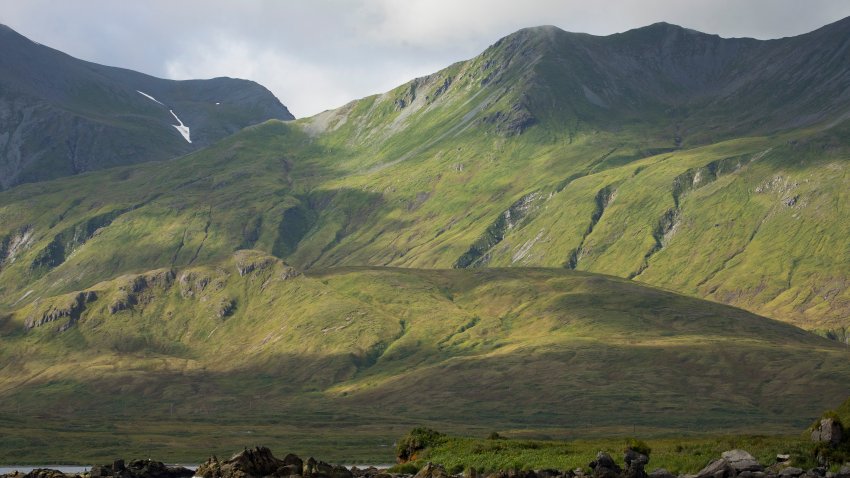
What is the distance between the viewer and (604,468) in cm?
6228

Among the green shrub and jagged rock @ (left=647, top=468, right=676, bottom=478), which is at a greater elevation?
jagged rock @ (left=647, top=468, right=676, bottom=478)

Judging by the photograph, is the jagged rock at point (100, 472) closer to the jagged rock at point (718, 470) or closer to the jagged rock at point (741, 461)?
the jagged rock at point (718, 470)

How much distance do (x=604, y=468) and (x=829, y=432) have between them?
13990mm

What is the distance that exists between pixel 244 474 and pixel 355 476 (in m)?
7.83

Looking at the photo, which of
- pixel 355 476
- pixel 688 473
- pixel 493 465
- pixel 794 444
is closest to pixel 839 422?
pixel 794 444

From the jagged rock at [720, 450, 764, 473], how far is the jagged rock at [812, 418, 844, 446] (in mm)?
5404

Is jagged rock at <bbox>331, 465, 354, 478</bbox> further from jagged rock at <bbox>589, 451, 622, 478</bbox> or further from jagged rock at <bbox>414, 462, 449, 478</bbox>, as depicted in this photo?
jagged rock at <bbox>589, 451, 622, 478</bbox>

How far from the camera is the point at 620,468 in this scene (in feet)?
212

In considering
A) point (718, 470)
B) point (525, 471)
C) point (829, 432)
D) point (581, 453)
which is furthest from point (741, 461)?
point (581, 453)

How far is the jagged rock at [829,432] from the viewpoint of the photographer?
63.8 m

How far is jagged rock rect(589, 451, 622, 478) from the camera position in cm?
6088

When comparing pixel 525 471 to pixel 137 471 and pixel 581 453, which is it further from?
pixel 137 471

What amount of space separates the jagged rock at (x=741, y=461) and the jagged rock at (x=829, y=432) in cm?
540

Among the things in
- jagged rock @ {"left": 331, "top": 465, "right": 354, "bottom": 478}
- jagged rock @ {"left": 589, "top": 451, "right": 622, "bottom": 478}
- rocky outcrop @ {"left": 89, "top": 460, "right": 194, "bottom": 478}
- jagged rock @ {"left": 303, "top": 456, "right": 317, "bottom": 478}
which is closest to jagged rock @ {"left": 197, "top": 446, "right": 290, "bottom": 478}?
jagged rock @ {"left": 303, "top": 456, "right": 317, "bottom": 478}
